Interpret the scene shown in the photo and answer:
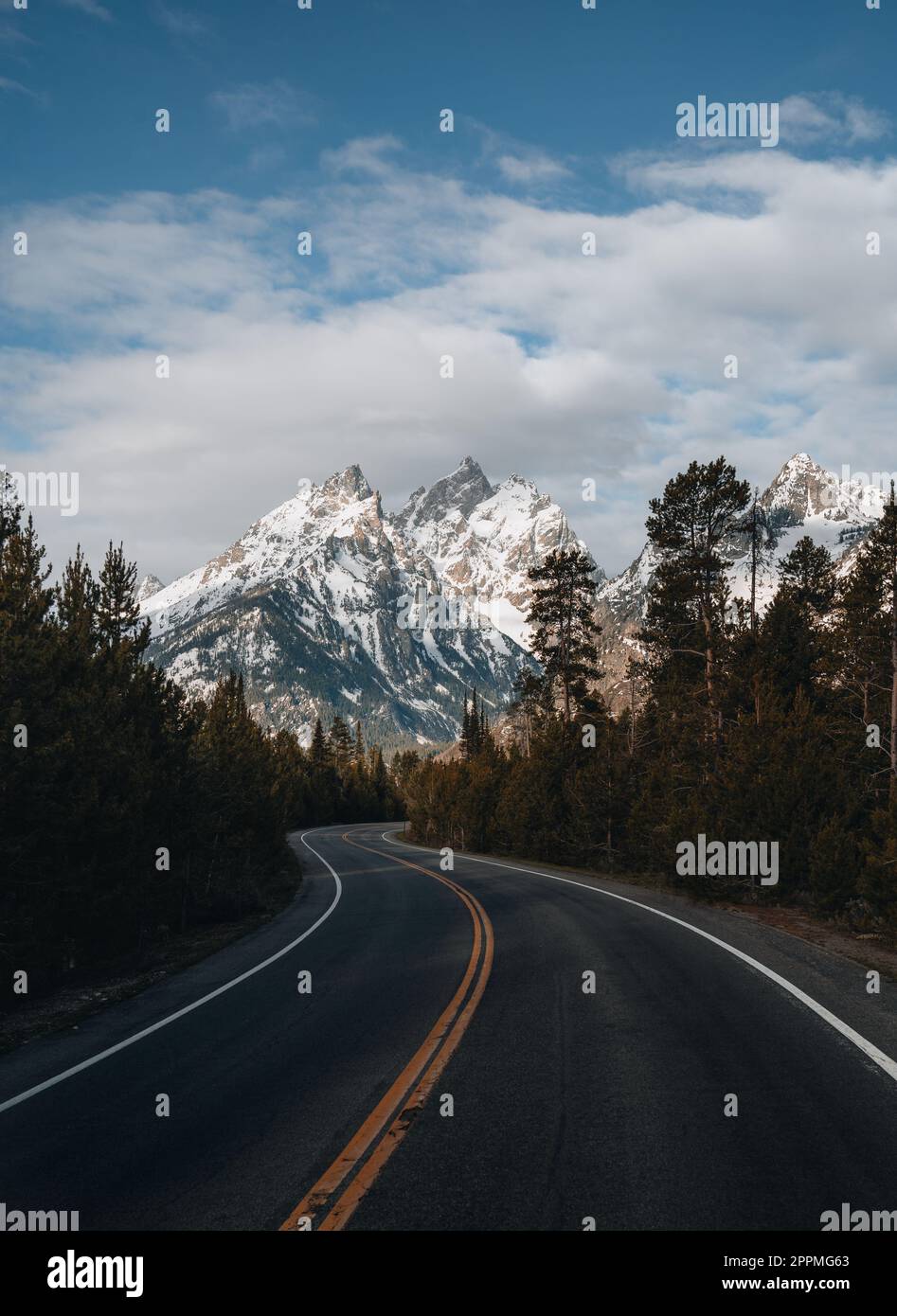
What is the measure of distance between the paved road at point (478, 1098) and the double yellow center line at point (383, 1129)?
24 mm

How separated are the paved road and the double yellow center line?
2 cm

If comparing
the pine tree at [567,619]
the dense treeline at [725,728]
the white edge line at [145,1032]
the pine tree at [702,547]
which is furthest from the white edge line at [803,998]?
the pine tree at [567,619]

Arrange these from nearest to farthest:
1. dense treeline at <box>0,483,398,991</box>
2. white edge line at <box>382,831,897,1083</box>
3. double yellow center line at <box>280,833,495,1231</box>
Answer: double yellow center line at <box>280,833,495,1231</box>, white edge line at <box>382,831,897,1083</box>, dense treeline at <box>0,483,398,991</box>

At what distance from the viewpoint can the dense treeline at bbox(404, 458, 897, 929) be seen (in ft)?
60.7

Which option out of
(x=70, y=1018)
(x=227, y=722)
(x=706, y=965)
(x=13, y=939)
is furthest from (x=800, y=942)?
(x=227, y=722)

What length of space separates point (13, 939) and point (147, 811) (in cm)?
536

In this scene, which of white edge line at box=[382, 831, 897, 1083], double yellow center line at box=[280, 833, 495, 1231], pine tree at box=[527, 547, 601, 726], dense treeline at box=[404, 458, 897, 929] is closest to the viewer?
double yellow center line at box=[280, 833, 495, 1231]

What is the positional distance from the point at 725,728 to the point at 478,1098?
75.6ft

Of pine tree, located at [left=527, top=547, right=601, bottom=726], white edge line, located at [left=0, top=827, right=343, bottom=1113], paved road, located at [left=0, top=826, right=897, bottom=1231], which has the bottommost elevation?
white edge line, located at [left=0, top=827, right=343, bottom=1113]

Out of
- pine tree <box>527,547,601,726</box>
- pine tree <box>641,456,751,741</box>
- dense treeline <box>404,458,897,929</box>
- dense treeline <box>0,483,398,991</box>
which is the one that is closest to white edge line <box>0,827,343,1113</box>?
dense treeline <box>0,483,398,991</box>

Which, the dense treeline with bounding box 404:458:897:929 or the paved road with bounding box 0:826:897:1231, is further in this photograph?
the dense treeline with bounding box 404:458:897:929

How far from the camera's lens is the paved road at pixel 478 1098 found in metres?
5.04

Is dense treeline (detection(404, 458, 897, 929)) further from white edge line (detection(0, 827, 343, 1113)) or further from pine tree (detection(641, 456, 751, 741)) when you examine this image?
white edge line (detection(0, 827, 343, 1113))

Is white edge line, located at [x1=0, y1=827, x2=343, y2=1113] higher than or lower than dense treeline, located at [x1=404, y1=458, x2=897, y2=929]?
lower
